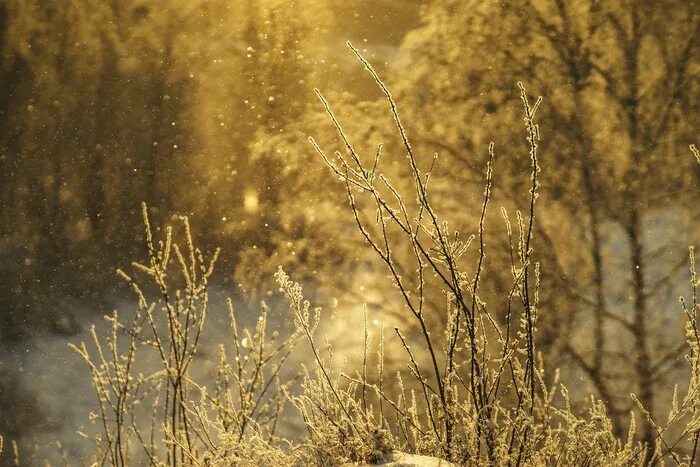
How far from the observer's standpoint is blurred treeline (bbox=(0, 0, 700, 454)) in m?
5.39

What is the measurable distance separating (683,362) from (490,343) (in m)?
1.49

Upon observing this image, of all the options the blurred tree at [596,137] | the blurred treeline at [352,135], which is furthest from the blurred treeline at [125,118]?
the blurred tree at [596,137]

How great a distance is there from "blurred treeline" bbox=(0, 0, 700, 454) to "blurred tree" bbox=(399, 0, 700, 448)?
0.05 feet

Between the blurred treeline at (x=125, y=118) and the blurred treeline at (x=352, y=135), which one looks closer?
the blurred treeline at (x=352, y=135)

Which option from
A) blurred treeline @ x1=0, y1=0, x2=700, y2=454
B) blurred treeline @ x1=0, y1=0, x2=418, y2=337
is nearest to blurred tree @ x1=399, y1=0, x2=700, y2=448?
blurred treeline @ x1=0, y1=0, x2=700, y2=454

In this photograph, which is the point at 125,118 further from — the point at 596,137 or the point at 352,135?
the point at 596,137

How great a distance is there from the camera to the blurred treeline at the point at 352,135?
17.7ft

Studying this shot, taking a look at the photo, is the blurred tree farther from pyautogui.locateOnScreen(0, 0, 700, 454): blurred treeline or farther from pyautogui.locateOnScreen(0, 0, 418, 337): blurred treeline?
pyautogui.locateOnScreen(0, 0, 418, 337): blurred treeline

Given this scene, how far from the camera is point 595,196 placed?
220 inches

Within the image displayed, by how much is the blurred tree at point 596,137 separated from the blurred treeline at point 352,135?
16mm

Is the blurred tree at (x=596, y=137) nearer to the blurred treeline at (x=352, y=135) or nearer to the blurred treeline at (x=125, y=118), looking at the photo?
the blurred treeline at (x=352, y=135)

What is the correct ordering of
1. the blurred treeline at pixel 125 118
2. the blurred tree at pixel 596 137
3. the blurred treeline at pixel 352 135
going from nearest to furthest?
the blurred tree at pixel 596 137, the blurred treeline at pixel 352 135, the blurred treeline at pixel 125 118

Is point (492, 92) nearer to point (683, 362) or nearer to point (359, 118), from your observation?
point (359, 118)

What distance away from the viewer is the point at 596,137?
5660mm
